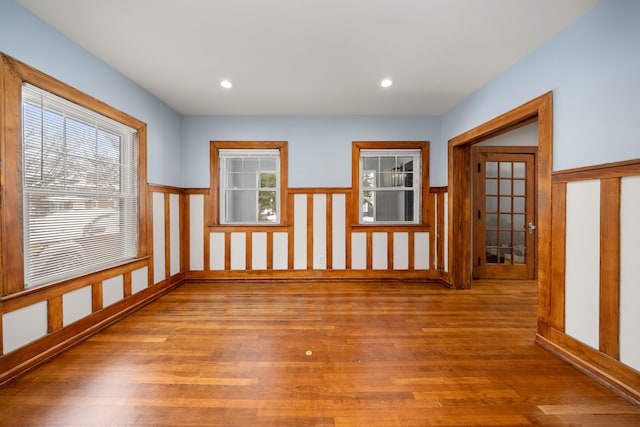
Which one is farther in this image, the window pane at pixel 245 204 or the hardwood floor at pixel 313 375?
the window pane at pixel 245 204

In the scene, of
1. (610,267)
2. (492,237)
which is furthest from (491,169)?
(610,267)

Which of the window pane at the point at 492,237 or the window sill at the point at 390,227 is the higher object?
the window sill at the point at 390,227

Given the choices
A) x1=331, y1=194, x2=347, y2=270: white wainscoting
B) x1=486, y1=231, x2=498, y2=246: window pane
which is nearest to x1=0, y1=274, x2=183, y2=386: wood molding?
x1=331, y1=194, x2=347, y2=270: white wainscoting

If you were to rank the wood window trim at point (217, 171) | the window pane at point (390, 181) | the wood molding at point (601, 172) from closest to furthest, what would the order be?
the wood molding at point (601, 172), the wood window trim at point (217, 171), the window pane at point (390, 181)

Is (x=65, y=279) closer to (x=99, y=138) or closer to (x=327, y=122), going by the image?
(x=99, y=138)

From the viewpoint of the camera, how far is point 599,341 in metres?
1.96

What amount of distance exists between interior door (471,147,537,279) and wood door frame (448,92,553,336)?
691mm

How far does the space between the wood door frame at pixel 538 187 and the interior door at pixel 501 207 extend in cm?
69

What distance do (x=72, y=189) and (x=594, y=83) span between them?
4192 millimetres

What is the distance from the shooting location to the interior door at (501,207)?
463cm

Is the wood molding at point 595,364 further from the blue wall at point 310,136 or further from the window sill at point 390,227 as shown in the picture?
the blue wall at point 310,136

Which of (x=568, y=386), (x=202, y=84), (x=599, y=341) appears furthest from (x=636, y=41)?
(x=202, y=84)

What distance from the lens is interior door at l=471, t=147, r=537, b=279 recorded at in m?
4.63

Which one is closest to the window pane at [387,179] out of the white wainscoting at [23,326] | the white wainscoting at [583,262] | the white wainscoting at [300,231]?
the white wainscoting at [300,231]
